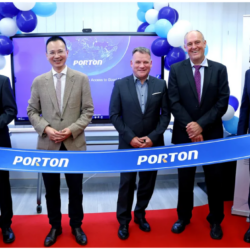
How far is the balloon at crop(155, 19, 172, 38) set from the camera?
126 inches

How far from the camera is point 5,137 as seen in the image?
7.52ft

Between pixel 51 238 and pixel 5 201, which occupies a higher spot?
pixel 5 201

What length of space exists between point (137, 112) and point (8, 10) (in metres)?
1.91

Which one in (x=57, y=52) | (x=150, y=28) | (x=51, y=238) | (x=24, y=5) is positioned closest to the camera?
(x=57, y=52)

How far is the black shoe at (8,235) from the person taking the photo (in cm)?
233

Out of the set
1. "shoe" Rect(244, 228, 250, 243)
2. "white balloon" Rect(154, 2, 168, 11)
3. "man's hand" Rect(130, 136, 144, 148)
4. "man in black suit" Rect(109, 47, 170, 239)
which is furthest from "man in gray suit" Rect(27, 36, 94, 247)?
"white balloon" Rect(154, 2, 168, 11)

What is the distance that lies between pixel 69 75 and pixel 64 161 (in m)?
0.67

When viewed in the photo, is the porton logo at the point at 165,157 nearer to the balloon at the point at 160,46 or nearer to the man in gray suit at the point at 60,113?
the man in gray suit at the point at 60,113

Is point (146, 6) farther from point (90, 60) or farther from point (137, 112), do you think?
point (137, 112)

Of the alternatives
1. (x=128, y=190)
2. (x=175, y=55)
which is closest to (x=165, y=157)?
(x=128, y=190)

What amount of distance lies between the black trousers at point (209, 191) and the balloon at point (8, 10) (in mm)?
2380

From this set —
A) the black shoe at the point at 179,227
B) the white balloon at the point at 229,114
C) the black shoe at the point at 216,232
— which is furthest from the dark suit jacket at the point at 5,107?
the white balloon at the point at 229,114

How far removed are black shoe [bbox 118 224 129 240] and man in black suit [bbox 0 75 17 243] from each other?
856 millimetres

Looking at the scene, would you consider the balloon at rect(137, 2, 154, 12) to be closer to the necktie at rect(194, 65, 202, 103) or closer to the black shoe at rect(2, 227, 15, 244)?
the necktie at rect(194, 65, 202, 103)
